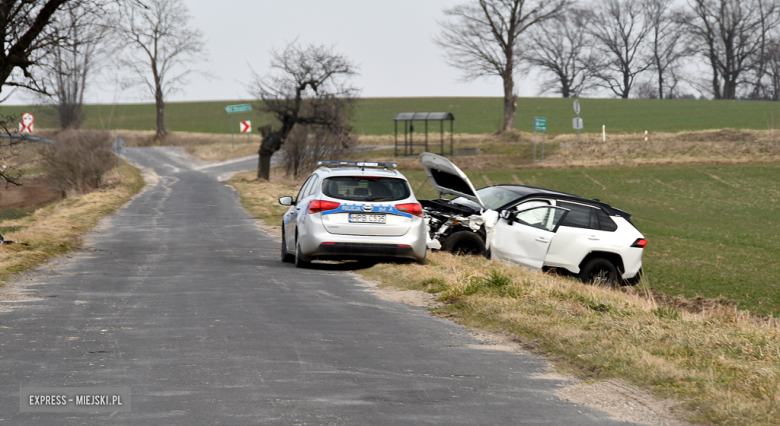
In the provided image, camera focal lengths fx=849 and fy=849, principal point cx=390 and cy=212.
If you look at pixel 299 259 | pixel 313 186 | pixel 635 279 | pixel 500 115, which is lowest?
pixel 635 279

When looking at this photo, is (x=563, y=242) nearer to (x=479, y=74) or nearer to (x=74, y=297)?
(x=74, y=297)

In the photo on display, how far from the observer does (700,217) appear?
29031 millimetres

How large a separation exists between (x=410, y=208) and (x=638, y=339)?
6119 mm

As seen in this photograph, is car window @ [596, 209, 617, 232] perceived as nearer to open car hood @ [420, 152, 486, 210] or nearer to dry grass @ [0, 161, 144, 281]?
open car hood @ [420, 152, 486, 210]

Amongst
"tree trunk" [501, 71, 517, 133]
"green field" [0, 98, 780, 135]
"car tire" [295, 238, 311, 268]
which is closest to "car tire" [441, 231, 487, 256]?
"car tire" [295, 238, 311, 268]

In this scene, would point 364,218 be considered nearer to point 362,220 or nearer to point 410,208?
point 362,220

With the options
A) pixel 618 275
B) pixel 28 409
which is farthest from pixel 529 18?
pixel 28 409

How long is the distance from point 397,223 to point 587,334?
5.74 metres

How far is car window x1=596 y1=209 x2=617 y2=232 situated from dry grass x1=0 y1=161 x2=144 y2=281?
30.7 feet

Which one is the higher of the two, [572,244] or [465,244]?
[572,244]

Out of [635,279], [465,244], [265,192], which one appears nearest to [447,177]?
[465,244]

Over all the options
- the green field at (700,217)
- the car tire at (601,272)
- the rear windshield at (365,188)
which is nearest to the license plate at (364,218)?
the rear windshield at (365,188)

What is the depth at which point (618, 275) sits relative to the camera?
47.7 feet

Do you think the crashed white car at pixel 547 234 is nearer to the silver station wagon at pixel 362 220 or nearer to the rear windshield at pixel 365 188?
the rear windshield at pixel 365 188
